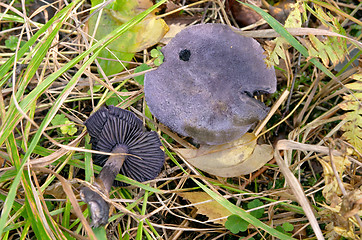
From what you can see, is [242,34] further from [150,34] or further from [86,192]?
[86,192]

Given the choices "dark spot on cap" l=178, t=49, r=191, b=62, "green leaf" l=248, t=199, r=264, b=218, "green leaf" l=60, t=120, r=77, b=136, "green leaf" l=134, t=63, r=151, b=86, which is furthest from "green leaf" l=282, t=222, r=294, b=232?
"green leaf" l=60, t=120, r=77, b=136

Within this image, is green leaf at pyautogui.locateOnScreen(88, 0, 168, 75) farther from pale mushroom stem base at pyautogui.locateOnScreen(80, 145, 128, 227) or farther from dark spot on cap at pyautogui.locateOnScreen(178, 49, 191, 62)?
pale mushroom stem base at pyautogui.locateOnScreen(80, 145, 128, 227)

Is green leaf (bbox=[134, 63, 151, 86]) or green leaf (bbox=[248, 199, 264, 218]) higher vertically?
green leaf (bbox=[134, 63, 151, 86])

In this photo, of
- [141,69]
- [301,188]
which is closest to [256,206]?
[301,188]

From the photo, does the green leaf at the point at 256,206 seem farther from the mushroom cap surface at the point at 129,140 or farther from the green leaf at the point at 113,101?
the green leaf at the point at 113,101

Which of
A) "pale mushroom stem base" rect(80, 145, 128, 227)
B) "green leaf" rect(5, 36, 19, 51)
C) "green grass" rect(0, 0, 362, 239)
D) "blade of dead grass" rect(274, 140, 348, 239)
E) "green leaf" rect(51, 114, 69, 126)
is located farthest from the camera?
"green leaf" rect(5, 36, 19, 51)

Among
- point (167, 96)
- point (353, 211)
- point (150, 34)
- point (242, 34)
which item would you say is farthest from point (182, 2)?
point (353, 211)

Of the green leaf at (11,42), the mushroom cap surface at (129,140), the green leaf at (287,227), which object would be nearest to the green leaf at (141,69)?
the mushroom cap surface at (129,140)
